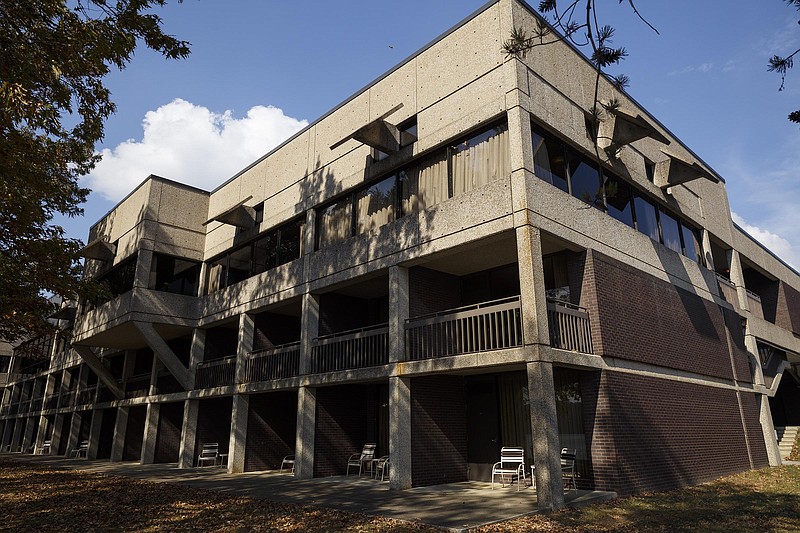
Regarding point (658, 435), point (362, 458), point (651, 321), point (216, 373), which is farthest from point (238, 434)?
point (651, 321)

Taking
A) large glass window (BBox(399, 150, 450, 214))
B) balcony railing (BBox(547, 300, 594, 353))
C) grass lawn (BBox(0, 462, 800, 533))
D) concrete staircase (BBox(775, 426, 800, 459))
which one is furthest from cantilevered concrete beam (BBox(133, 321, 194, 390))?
concrete staircase (BBox(775, 426, 800, 459))

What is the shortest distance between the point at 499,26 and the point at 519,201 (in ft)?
14.9

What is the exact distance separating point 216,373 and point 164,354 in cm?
224

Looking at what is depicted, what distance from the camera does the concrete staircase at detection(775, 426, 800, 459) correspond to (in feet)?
76.3

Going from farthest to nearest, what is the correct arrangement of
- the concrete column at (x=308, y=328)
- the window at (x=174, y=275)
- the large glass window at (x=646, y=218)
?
the window at (x=174, y=275) → the concrete column at (x=308, y=328) → the large glass window at (x=646, y=218)

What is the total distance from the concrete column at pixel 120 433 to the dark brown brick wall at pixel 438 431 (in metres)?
17.3

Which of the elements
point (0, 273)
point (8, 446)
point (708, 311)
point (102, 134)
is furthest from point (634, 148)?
point (8, 446)

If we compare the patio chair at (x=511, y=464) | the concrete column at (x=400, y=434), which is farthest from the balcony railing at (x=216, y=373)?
the patio chair at (x=511, y=464)

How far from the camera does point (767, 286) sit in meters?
26.2

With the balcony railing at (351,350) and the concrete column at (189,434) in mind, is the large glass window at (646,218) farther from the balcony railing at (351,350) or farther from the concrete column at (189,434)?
the concrete column at (189,434)

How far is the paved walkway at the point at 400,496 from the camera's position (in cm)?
926

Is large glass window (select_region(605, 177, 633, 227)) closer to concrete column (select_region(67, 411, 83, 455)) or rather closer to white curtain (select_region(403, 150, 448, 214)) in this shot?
white curtain (select_region(403, 150, 448, 214))

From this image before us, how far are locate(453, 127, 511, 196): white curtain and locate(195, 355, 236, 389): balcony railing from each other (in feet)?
36.8

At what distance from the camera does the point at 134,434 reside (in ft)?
81.0
